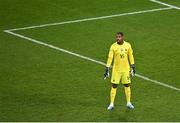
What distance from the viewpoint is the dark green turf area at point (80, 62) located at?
786 inches

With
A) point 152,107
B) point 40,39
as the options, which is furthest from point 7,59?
point 152,107

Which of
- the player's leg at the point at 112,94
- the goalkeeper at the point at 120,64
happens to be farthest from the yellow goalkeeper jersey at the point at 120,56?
the player's leg at the point at 112,94

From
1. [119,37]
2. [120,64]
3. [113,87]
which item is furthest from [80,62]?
[119,37]

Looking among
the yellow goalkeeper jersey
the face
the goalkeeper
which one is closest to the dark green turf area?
the goalkeeper

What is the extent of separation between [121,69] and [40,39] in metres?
7.08

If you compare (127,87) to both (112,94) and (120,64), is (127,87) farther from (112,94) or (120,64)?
(120,64)

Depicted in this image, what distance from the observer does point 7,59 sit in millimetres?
24156

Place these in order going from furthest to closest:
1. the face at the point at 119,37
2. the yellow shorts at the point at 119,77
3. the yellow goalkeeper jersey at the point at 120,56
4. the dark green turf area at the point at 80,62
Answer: the dark green turf area at the point at 80,62
the yellow shorts at the point at 119,77
the yellow goalkeeper jersey at the point at 120,56
the face at the point at 119,37

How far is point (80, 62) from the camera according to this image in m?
24.0

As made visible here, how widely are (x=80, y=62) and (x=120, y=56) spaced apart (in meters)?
4.42

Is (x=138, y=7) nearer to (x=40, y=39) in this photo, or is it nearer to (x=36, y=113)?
(x=40, y=39)

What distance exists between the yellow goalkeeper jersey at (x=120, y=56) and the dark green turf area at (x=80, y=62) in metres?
1.28

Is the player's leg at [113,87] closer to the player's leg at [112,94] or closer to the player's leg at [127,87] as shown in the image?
the player's leg at [112,94]

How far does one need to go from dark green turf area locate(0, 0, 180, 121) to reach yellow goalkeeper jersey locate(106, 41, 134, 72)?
1275mm
